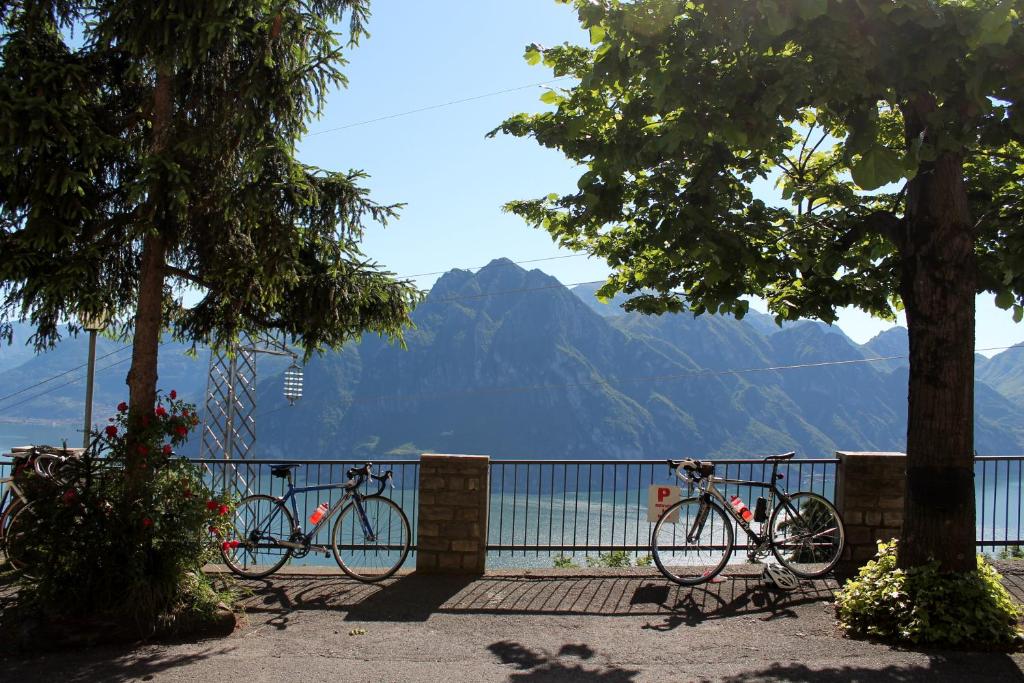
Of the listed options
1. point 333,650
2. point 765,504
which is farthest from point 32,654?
point 765,504

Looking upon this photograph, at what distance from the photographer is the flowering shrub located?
21.1ft

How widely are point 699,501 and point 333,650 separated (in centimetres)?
357

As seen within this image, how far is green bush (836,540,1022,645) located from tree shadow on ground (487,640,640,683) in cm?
200

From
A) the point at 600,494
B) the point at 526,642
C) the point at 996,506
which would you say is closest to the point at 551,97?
the point at 526,642

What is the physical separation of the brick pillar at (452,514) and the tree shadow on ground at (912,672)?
3.55m

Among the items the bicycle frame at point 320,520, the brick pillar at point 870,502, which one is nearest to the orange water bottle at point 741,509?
the brick pillar at point 870,502

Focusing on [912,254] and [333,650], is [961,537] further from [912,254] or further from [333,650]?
[333,650]

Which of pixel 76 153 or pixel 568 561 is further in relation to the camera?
pixel 568 561

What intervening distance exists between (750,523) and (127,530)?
538 cm

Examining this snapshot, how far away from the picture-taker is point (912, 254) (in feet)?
22.6

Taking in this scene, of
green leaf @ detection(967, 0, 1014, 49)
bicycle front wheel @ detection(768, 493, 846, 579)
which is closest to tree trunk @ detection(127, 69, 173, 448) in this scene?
bicycle front wheel @ detection(768, 493, 846, 579)

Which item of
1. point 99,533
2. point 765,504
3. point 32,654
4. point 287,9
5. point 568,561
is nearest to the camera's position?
point 32,654

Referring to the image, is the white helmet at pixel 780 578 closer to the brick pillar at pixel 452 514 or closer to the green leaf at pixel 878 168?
the brick pillar at pixel 452 514

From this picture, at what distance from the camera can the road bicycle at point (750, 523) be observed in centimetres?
810
